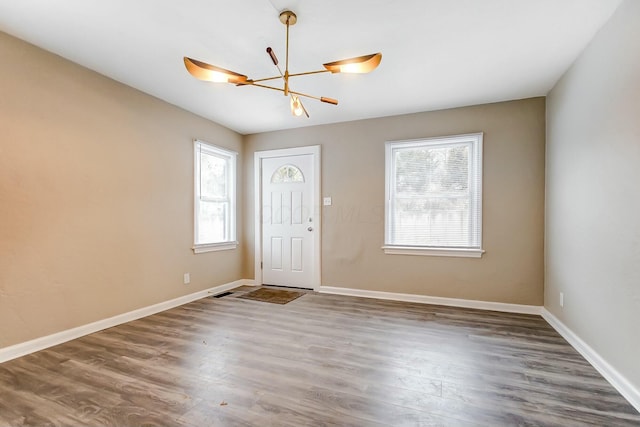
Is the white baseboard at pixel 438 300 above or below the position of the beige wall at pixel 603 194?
below

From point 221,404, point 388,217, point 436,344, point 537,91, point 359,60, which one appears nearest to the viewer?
point 221,404

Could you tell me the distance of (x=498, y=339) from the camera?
8.96ft

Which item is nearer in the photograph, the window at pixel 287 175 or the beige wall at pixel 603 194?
the beige wall at pixel 603 194

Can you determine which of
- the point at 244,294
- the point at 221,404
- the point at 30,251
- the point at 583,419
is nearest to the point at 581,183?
the point at 583,419

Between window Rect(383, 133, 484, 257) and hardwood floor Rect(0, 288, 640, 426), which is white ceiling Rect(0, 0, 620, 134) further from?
hardwood floor Rect(0, 288, 640, 426)

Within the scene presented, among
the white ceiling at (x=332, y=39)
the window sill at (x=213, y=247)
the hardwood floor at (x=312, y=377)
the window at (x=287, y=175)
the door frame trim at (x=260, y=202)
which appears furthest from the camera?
the window at (x=287, y=175)

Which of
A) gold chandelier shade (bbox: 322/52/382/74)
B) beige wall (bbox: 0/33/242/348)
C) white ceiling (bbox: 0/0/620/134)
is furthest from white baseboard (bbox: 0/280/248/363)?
gold chandelier shade (bbox: 322/52/382/74)

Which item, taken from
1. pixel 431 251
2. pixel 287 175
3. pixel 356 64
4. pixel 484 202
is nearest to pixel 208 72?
pixel 356 64

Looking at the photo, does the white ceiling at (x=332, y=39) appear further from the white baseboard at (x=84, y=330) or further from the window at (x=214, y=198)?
the white baseboard at (x=84, y=330)

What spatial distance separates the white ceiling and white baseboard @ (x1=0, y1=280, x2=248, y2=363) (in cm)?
240

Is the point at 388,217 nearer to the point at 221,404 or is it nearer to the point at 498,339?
the point at 498,339

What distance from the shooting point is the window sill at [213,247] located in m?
4.09

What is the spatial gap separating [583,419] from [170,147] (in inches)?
169

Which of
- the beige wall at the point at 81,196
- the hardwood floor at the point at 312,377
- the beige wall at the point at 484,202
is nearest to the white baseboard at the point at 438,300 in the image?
the beige wall at the point at 484,202
